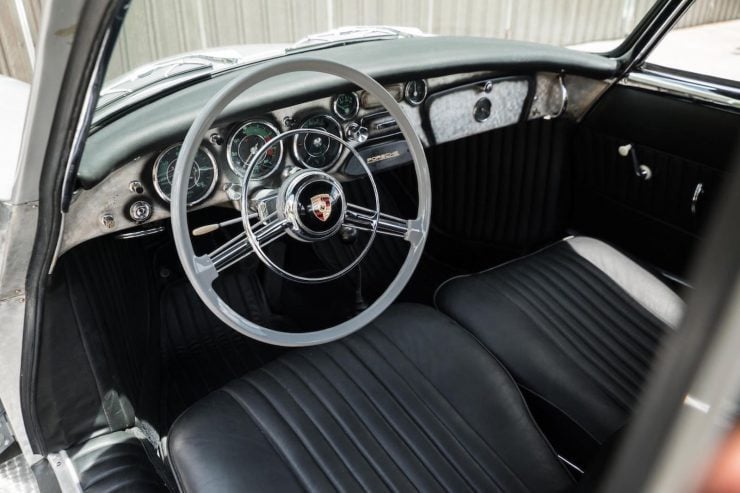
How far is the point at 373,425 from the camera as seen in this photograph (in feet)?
4.44

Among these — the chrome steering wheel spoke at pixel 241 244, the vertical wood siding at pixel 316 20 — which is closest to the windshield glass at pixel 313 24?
the vertical wood siding at pixel 316 20

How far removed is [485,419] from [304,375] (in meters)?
0.41

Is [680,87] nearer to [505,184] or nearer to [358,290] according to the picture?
[505,184]

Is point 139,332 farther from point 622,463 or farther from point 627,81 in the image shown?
point 627,81

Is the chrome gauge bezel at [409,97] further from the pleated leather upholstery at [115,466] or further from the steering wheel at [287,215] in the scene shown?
the pleated leather upholstery at [115,466]

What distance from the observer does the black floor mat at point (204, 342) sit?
6.26 ft

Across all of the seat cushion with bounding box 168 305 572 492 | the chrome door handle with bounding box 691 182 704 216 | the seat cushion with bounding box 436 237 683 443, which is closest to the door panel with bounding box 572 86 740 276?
the chrome door handle with bounding box 691 182 704 216

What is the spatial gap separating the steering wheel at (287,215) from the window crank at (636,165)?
936mm

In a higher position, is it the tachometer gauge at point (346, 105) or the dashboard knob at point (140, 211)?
the tachometer gauge at point (346, 105)

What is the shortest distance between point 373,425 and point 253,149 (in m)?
0.68

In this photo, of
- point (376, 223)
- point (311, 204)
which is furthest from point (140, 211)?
point (376, 223)

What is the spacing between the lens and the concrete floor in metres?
2.00

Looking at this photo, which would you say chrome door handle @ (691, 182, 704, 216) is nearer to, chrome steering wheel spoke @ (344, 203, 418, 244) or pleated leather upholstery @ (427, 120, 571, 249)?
pleated leather upholstery @ (427, 120, 571, 249)

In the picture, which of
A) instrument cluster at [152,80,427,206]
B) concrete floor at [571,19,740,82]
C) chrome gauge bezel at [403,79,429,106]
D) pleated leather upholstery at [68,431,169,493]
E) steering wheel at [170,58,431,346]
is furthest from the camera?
concrete floor at [571,19,740,82]
